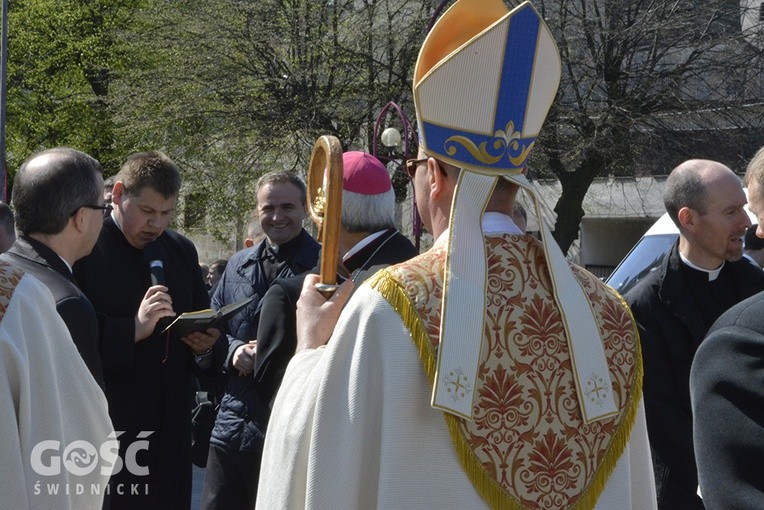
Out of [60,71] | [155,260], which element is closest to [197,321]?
[155,260]

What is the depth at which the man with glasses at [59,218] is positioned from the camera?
11.3 feet

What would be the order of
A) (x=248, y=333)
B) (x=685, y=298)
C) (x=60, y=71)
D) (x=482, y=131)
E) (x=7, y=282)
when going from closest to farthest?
(x=482, y=131) → (x=7, y=282) → (x=685, y=298) → (x=248, y=333) → (x=60, y=71)

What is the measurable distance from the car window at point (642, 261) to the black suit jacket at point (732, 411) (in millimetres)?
5480

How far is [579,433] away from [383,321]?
560mm

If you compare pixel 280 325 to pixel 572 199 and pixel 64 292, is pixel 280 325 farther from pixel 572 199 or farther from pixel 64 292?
pixel 572 199

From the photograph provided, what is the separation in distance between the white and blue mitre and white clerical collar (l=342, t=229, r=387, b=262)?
4.06 ft

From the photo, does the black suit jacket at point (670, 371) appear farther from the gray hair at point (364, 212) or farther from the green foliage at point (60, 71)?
the green foliage at point (60, 71)

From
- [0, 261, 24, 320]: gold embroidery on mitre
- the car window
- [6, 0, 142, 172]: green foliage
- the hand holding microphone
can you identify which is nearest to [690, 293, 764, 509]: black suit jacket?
[0, 261, 24, 320]: gold embroidery on mitre

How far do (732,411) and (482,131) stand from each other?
0.93 meters

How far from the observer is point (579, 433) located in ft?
8.51

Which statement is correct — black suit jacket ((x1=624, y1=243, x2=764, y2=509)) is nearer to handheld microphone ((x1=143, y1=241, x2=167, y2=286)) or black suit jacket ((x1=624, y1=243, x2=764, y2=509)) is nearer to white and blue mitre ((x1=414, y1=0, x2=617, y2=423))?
white and blue mitre ((x1=414, y1=0, x2=617, y2=423))

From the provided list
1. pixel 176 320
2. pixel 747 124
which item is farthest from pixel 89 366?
pixel 747 124

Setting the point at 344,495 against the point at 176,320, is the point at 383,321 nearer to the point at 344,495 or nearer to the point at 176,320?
the point at 344,495

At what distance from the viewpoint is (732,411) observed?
2.08 m
